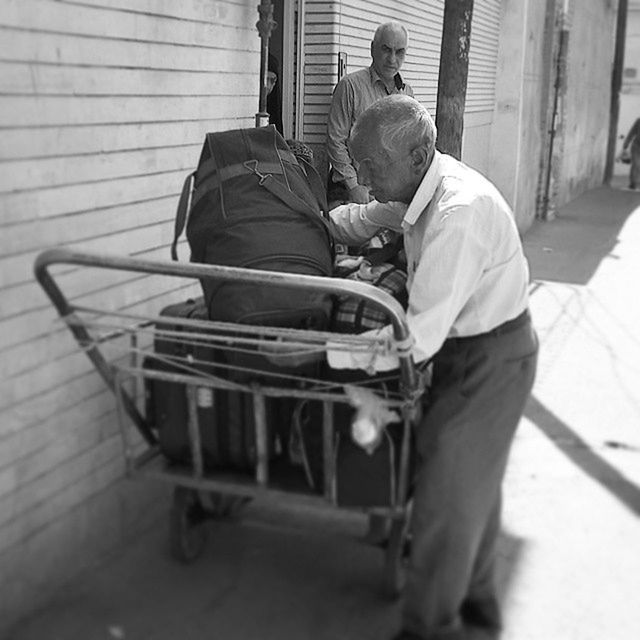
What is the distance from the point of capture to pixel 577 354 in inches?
262

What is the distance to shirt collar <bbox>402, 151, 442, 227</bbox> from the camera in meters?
2.88

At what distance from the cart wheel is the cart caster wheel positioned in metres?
0.75

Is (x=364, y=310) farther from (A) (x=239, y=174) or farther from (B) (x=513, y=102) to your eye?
(B) (x=513, y=102)

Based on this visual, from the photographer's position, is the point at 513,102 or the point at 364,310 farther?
the point at 513,102

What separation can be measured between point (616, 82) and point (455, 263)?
19.7 m

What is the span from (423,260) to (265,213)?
2.30 feet

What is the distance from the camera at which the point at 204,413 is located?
304 cm

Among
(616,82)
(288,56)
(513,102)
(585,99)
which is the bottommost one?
(585,99)

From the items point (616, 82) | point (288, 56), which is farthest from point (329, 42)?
point (616, 82)

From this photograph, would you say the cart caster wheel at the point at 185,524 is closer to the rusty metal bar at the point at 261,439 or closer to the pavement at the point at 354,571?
the pavement at the point at 354,571

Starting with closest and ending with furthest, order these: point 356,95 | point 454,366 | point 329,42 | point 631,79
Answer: point 454,366 → point 356,95 → point 329,42 → point 631,79

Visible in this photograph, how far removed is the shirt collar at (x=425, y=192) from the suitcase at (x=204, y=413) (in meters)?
0.77

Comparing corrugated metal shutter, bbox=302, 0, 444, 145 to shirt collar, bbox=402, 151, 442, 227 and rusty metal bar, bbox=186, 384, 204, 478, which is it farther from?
rusty metal bar, bbox=186, 384, 204, 478

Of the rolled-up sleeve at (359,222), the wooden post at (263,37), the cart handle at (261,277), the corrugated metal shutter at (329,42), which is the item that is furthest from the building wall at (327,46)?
the cart handle at (261,277)
